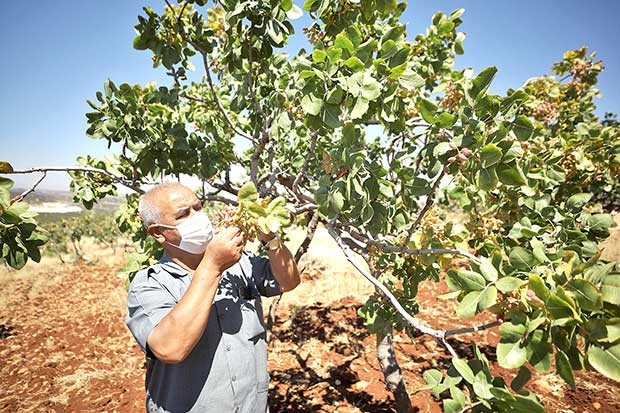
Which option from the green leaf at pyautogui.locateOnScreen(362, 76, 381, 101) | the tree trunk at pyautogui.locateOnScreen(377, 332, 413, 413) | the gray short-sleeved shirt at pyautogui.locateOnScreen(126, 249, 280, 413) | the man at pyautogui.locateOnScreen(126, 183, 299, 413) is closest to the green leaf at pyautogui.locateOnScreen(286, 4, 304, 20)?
the green leaf at pyautogui.locateOnScreen(362, 76, 381, 101)

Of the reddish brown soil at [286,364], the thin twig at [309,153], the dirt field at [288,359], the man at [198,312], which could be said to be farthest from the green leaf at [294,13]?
the dirt field at [288,359]

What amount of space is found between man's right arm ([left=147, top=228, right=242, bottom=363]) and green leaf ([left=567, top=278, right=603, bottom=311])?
1405 mm

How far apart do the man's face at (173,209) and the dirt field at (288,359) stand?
3.34m

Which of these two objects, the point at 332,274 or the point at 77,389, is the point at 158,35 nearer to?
the point at 77,389

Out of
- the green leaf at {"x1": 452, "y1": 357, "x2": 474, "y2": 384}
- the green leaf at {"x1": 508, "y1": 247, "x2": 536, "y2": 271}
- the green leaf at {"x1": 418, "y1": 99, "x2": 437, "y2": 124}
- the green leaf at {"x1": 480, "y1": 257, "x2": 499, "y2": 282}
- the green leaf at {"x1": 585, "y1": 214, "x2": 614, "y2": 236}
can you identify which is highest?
the green leaf at {"x1": 418, "y1": 99, "x2": 437, "y2": 124}

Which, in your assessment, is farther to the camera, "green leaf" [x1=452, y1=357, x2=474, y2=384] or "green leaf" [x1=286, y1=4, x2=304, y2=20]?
"green leaf" [x1=286, y1=4, x2=304, y2=20]

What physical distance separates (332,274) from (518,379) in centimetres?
964

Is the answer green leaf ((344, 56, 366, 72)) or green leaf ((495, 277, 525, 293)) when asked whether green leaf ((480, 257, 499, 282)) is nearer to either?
green leaf ((495, 277, 525, 293))

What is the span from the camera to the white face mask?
6.54 ft

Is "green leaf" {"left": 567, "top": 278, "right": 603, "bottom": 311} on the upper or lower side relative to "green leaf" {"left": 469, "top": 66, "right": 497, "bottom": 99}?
lower

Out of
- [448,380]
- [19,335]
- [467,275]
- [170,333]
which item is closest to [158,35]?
[170,333]

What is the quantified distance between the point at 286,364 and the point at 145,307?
14.2 feet

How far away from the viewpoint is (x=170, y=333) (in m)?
1.48

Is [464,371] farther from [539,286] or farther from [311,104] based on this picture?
[311,104]
